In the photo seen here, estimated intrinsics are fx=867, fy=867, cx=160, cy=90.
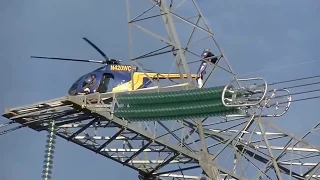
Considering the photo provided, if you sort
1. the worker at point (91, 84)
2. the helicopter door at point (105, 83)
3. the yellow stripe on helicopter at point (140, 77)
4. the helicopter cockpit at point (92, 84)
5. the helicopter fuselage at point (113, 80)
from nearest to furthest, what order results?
the yellow stripe on helicopter at point (140, 77), the helicopter fuselage at point (113, 80), the worker at point (91, 84), the helicopter cockpit at point (92, 84), the helicopter door at point (105, 83)

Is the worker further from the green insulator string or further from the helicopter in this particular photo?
the green insulator string

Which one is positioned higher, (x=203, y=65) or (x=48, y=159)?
(x=203, y=65)

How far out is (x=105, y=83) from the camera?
43375 millimetres

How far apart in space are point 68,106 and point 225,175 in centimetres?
948

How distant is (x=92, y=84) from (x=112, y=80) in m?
1.47

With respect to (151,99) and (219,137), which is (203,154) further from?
(151,99)

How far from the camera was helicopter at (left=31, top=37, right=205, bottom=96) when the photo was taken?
41438mm

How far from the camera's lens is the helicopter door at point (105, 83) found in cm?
4289

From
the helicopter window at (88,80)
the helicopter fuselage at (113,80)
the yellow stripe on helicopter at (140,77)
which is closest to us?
the yellow stripe on helicopter at (140,77)

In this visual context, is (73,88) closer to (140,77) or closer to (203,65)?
(140,77)

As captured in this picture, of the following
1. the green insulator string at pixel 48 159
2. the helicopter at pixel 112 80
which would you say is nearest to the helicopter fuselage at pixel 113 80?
the helicopter at pixel 112 80

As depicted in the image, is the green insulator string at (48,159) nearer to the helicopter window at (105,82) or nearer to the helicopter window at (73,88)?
the helicopter window at (73,88)

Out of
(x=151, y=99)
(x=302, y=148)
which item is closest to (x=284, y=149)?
(x=302, y=148)

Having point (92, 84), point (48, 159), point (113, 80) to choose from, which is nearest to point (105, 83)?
point (113, 80)
